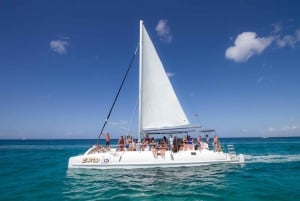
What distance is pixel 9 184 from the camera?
15.5 meters

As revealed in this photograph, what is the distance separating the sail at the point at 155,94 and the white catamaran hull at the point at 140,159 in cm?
252

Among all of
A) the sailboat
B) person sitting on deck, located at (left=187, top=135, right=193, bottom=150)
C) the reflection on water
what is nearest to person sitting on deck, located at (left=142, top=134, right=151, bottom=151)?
the sailboat

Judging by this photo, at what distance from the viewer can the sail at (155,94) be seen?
66.8 ft

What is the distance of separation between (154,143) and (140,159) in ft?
5.57

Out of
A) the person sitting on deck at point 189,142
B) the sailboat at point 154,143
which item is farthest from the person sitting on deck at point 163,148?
the person sitting on deck at point 189,142

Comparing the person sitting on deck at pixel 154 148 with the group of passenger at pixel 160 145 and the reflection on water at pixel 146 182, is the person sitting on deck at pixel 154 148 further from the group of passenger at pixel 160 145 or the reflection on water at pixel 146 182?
the reflection on water at pixel 146 182

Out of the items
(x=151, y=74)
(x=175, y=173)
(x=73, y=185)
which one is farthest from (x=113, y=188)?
(x=151, y=74)

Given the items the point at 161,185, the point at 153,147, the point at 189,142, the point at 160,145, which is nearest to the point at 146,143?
the point at 153,147

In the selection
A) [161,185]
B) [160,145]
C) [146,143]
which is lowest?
[161,185]

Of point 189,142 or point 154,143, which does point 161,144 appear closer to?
point 154,143

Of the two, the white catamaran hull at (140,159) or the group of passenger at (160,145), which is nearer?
the white catamaran hull at (140,159)

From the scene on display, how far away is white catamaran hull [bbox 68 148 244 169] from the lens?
62.0 ft

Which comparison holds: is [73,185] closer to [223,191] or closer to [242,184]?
[223,191]

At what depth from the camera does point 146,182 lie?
14875mm
